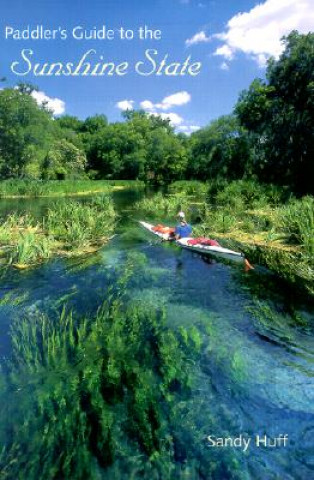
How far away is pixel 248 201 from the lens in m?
28.3

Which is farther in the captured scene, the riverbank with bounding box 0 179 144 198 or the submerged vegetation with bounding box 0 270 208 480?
the riverbank with bounding box 0 179 144 198

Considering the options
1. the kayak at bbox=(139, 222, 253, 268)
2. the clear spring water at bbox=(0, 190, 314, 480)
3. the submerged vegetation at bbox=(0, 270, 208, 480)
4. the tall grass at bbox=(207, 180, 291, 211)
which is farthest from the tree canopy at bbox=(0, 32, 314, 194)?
the submerged vegetation at bbox=(0, 270, 208, 480)

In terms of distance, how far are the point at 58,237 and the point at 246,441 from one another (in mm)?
13092

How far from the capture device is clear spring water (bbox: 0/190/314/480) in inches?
201

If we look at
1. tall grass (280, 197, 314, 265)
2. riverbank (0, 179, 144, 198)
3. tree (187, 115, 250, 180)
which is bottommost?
riverbank (0, 179, 144, 198)

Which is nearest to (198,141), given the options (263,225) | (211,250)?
(263,225)

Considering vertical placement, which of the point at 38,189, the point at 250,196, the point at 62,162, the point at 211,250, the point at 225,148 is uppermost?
the point at 225,148

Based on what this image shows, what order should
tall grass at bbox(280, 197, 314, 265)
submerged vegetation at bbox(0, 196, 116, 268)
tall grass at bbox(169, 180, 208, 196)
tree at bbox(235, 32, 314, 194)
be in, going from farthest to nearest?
tall grass at bbox(169, 180, 208, 196) → tree at bbox(235, 32, 314, 194) → submerged vegetation at bbox(0, 196, 116, 268) → tall grass at bbox(280, 197, 314, 265)

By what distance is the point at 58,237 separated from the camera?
16.6 m

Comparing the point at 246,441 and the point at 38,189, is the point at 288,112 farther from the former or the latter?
the point at 246,441

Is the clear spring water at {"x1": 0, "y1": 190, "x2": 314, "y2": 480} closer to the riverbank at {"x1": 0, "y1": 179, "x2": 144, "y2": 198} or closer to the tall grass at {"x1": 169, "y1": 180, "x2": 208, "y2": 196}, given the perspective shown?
the riverbank at {"x1": 0, "y1": 179, "x2": 144, "y2": 198}

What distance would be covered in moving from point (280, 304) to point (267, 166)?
29.3 metres

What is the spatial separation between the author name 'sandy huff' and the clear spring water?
0.03 meters

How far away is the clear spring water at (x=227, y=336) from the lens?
5117mm
